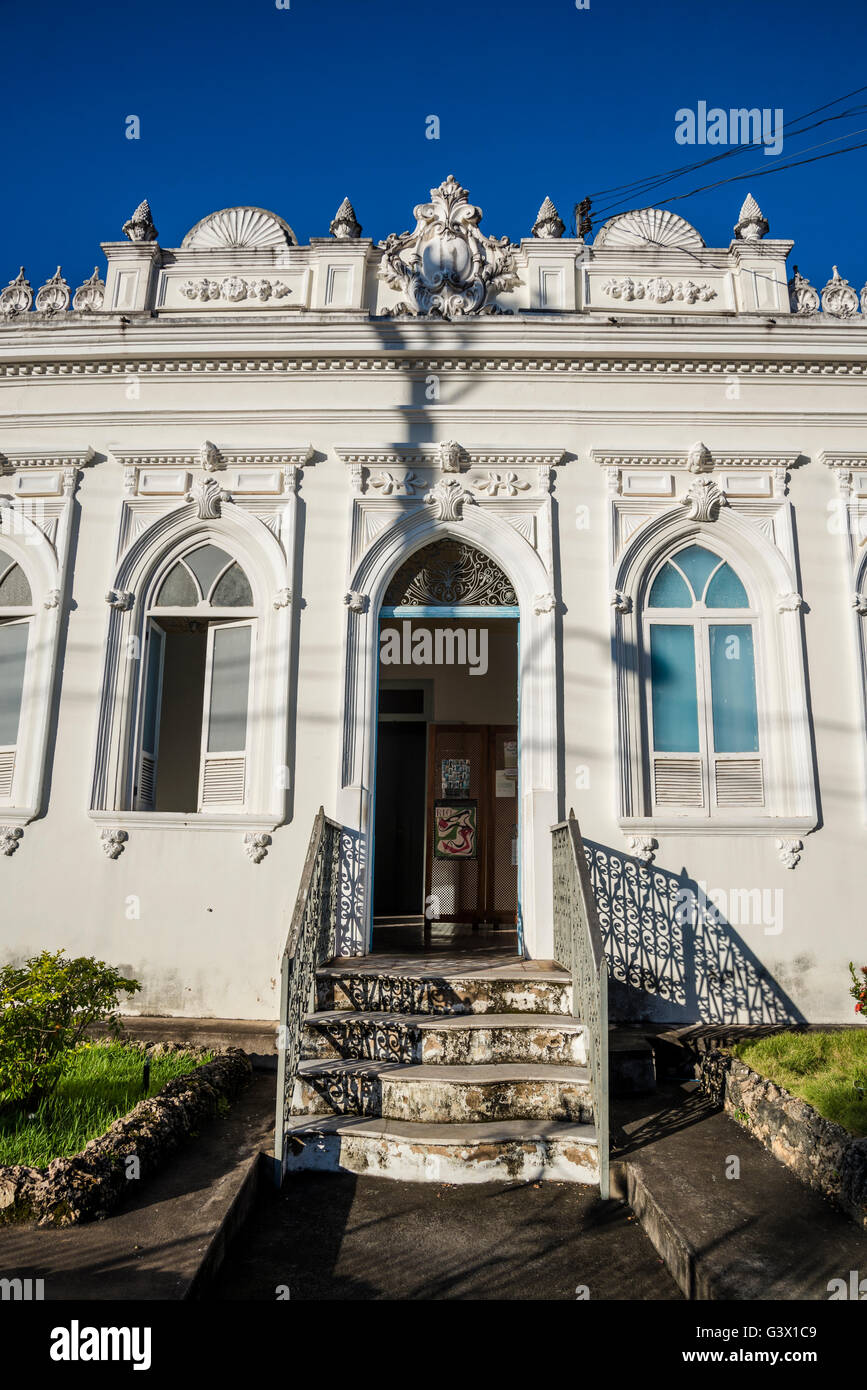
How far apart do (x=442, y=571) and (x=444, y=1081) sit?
428 cm

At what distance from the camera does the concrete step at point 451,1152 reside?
14.5 feet

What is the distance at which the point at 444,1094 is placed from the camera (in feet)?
15.5

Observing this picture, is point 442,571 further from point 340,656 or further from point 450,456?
point 340,656

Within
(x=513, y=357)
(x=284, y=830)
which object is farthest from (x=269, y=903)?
(x=513, y=357)

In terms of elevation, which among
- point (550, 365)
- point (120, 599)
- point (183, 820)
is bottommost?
point (183, 820)

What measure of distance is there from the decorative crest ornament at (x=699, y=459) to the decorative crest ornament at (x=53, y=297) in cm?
584

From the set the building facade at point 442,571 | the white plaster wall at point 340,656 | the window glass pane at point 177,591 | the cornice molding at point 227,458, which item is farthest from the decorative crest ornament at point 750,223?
the window glass pane at point 177,591

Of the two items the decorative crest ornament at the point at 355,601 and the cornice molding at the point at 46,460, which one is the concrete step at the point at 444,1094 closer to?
the decorative crest ornament at the point at 355,601

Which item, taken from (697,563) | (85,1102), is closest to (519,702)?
(697,563)

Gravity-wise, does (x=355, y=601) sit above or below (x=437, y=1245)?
above

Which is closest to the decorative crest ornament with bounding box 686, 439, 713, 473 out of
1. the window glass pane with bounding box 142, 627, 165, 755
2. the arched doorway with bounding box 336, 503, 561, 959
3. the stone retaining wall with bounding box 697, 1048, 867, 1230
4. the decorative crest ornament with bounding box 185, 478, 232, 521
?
the arched doorway with bounding box 336, 503, 561, 959

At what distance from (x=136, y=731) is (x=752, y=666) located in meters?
5.20

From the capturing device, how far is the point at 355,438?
7.59 metres

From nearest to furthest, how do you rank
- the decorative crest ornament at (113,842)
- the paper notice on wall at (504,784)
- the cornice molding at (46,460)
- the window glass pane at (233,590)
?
the decorative crest ornament at (113,842), the window glass pane at (233,590), the cornice molding at (46,460), the paper notice on wall at (504,784)
